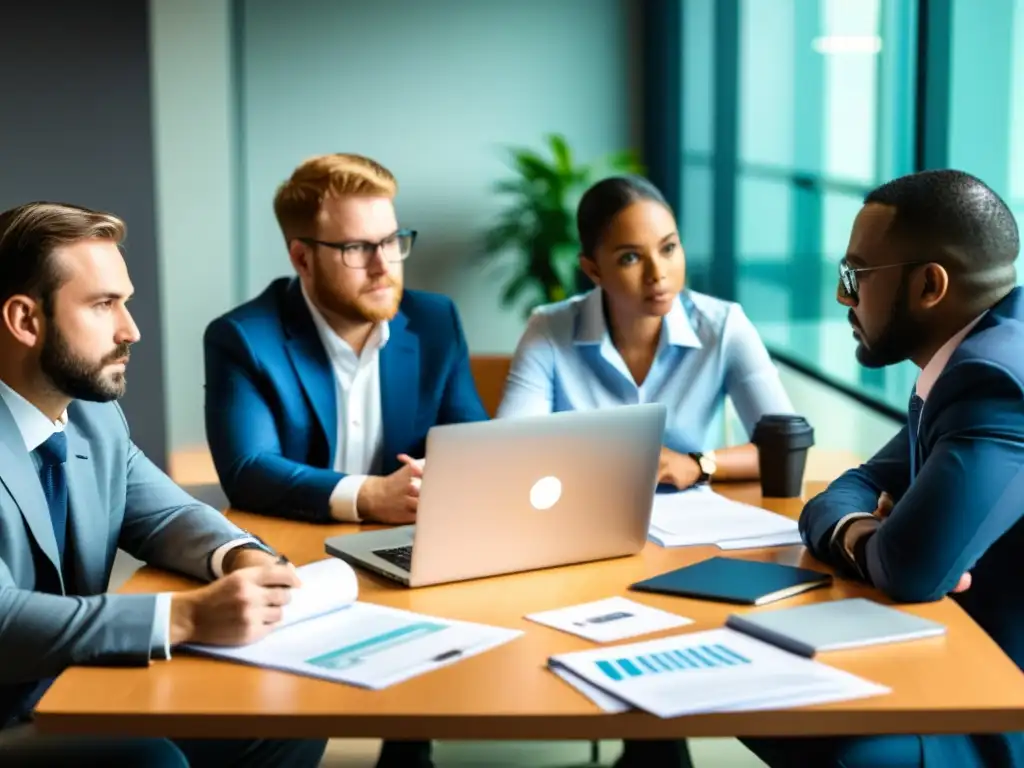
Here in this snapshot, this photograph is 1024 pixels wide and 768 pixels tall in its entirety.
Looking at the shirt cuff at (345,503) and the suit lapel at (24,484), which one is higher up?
the suit lapel at (24,484)

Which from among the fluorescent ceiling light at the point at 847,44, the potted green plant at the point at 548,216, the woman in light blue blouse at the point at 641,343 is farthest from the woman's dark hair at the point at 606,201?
the potted green plant at the point at 548,216

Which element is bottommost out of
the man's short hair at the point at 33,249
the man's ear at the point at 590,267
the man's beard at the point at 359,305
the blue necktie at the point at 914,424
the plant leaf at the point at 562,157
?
the blue necktie at the point at 914,424

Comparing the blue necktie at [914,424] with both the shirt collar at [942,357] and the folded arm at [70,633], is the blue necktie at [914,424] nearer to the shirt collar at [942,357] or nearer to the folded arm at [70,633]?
the shirt collar at [942,357]

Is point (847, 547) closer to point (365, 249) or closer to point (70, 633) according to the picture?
point (70, 633)

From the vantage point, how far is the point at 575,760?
3.28 m

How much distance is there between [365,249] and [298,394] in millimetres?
341

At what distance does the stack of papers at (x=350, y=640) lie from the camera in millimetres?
1575

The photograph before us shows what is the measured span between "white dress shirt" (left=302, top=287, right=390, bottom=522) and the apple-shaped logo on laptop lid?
909 millimetres

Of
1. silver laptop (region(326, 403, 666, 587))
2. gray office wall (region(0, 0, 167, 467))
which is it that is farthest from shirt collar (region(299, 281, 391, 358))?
gray office wall (region(0, 0, 167, 467))

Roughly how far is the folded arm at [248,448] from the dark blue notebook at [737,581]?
688 millimetres

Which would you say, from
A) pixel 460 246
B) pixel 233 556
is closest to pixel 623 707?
pixel 233 556

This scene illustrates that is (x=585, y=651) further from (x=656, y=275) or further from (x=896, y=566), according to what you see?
(x=656, y=275)

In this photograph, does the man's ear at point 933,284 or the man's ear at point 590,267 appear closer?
the man's ear at point 933,284

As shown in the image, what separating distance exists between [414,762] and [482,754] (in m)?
0.47
